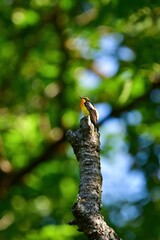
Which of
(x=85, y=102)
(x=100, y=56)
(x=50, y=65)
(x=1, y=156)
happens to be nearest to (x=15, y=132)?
(x=1, y=156)

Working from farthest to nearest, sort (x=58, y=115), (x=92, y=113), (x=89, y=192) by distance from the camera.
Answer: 1. (x=58, y=115)
2. (x=92, y=113)
3. (x=89, y=192)

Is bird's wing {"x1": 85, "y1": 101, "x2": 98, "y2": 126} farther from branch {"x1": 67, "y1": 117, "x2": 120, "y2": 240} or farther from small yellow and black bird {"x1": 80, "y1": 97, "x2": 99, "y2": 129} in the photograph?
branch {"x1": 67, "y1": 117, "x2": 120, "y2": 240}

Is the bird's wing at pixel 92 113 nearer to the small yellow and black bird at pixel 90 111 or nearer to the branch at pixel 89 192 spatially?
the small yellow and black bird at pixel 90 111

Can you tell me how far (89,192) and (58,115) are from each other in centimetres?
809

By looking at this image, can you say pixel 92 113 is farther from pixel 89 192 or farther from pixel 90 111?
pixel 89 192

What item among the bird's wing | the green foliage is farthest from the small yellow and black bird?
the green foliage

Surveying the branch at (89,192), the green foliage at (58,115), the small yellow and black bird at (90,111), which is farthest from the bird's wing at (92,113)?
the green foliage at (58,115)

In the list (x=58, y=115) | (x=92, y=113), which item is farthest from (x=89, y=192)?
(x=58, y=115)

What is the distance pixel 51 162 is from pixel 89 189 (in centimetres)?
834

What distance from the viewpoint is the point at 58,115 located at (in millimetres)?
10641

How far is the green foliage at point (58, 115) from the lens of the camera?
9.70 meters

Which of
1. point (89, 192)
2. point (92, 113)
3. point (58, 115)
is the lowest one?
point (89, 192)

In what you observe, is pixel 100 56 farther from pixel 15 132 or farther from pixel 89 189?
pixel 89 189

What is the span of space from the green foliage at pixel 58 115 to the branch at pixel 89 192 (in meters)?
6.11
